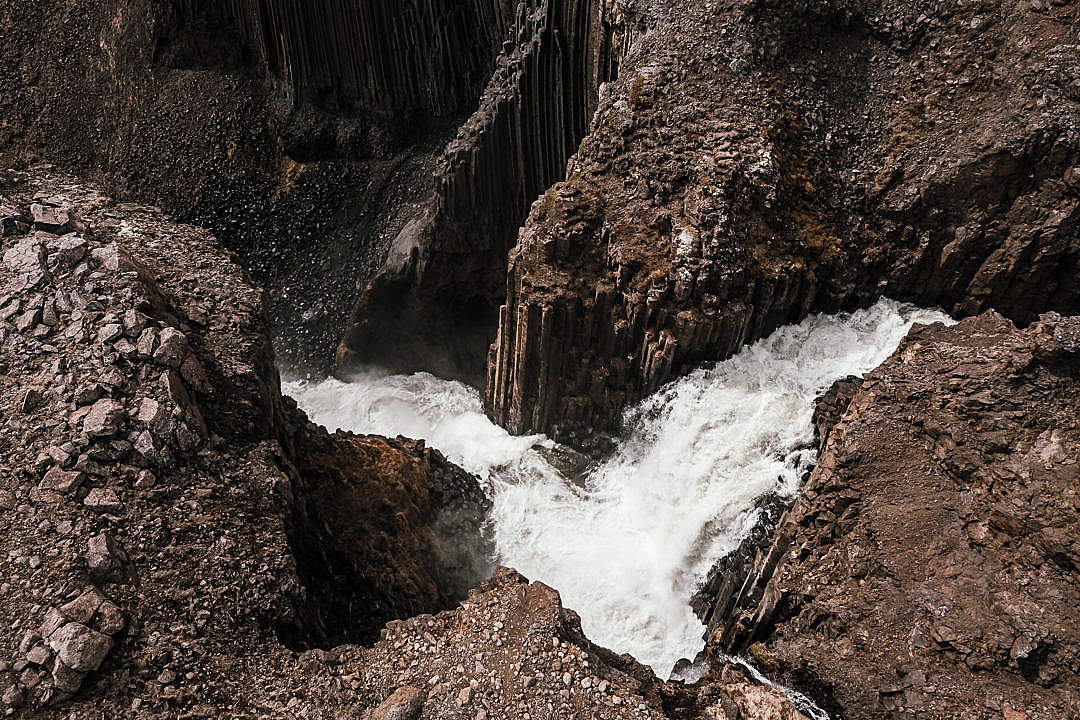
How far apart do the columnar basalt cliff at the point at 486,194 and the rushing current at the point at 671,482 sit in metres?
5.99

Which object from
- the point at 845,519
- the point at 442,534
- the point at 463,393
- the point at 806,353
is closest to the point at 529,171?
the point at 463,393

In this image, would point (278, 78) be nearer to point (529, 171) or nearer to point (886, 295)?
point (529, 171)

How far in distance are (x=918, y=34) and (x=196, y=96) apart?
21.9 metres

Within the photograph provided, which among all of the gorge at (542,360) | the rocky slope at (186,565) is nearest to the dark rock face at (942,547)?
the gorge at (542,360)

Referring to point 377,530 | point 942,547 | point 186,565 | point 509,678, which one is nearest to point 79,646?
point 186,565

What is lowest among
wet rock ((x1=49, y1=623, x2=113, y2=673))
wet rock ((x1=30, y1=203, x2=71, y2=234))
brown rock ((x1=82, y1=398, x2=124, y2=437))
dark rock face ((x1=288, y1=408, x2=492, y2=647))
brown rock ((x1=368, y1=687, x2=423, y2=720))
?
dark rock face ((x1=288, y1=408, x2=492, y2=647))

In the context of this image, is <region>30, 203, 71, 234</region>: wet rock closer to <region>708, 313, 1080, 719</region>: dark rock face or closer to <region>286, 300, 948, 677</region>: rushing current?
<region>286, 300, 948, 677</region>: rushing current

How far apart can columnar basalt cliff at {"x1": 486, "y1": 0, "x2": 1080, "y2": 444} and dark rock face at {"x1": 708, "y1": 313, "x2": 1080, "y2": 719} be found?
414 cm

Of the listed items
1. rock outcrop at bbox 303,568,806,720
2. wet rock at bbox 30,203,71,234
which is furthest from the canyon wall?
rock outcrop at bbox 303,568,806,720

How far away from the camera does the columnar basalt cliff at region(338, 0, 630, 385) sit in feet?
51.5

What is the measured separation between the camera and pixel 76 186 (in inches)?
423

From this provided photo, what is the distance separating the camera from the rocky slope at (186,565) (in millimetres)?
5822

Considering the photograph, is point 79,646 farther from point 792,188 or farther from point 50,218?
point 792,188

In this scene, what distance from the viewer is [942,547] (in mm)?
7641
